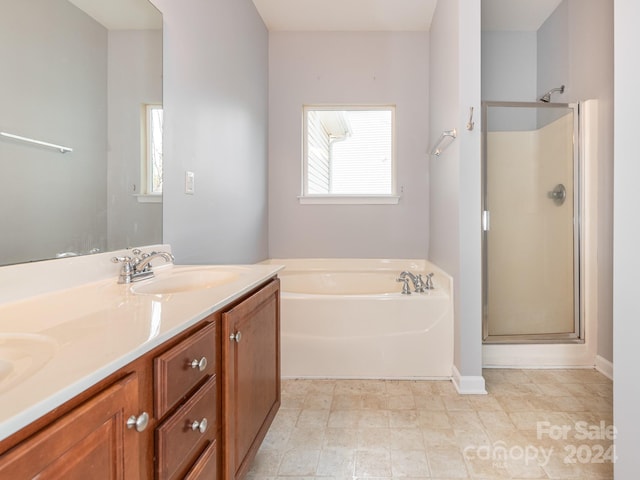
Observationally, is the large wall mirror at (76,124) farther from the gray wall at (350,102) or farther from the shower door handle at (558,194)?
the shower door handle at (558,194)

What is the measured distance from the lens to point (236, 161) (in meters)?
2.28

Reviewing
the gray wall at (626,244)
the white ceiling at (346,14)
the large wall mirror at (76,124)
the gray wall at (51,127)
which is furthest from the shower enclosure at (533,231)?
the gray wall at (51,127)

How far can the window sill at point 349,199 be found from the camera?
3.03 meters

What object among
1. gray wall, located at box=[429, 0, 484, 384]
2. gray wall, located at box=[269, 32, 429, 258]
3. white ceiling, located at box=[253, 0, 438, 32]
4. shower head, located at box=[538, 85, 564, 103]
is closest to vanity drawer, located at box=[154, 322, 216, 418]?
gray wall, located at box=[429, 0, 484, 384]

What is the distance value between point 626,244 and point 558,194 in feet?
5.22

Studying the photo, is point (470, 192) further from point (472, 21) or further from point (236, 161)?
point (236, 161)

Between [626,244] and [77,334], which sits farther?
[626,244]

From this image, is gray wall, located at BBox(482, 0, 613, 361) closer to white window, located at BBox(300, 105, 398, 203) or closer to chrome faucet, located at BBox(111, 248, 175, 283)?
white window, located at BBox(300, 105, 398, 203)

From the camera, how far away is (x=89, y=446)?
48cm

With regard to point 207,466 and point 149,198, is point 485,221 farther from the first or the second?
point 207,466

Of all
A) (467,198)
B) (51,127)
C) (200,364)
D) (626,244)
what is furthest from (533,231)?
(51,127)

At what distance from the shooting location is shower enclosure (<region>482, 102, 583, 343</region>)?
7.73 feet

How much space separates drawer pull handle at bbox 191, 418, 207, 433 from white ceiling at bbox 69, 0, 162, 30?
1.29 meters

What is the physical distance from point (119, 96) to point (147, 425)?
3.81 ft
